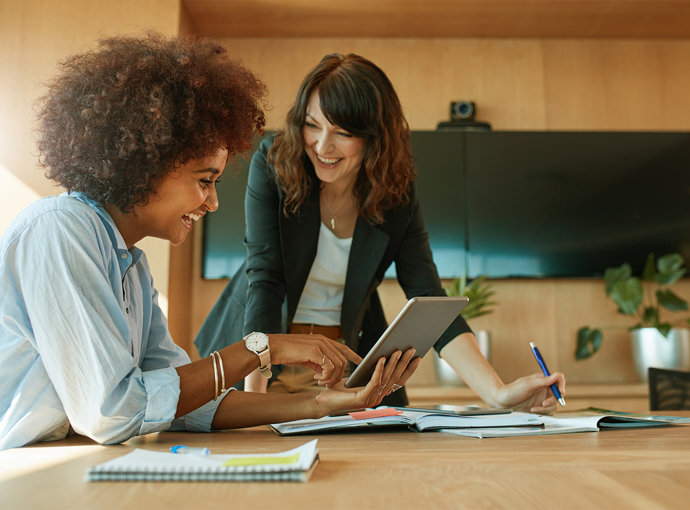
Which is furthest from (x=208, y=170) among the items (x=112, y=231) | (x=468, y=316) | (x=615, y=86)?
(x=615, y=86)

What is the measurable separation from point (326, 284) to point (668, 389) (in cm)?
136

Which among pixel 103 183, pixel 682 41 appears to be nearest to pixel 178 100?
pixel 103 183

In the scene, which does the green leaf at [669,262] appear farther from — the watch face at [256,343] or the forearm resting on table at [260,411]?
the watch face at [256,343]

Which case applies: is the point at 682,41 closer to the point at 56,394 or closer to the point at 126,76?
the point at 126,76

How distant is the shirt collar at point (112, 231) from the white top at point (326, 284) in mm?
651

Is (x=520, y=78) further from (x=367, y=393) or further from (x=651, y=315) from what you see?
(x=367, y=393)

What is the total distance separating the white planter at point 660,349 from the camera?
2973mm

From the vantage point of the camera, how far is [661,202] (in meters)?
3.42

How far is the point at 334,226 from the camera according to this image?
1.68 metres

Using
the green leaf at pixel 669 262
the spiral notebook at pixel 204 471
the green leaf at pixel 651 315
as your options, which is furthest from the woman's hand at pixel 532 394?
the green leaf at pixel 669 262

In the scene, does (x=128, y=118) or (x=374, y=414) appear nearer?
(x=128, y=118)

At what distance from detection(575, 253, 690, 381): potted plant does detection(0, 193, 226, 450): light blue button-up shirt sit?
109 inches

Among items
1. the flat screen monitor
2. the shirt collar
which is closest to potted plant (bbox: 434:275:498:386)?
the flat screen monitor

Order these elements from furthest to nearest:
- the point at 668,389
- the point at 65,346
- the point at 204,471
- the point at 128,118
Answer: the point at 668,389 → the point at 128,118 → the point at 65,346 → the point at 204,471
